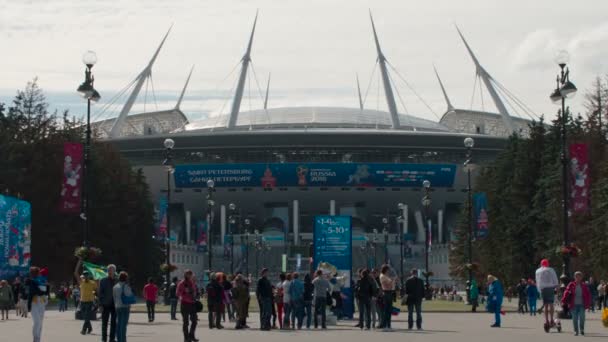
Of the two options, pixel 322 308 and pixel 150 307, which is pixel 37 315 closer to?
pixel 322 308

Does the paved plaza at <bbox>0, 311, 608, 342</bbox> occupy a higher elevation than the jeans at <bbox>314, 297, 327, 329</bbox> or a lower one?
lower

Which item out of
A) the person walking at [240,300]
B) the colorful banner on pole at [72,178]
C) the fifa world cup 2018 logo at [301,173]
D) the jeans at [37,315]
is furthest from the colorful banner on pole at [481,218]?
the fifa world cup 2018 logo at [301,173]

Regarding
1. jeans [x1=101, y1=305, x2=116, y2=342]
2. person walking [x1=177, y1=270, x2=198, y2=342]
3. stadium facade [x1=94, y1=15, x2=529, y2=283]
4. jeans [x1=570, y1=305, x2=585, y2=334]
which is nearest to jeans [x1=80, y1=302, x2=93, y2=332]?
person walking [x1=177, y1=270, x2=198, y2=342]

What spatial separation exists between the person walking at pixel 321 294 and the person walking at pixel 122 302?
9.72 metres

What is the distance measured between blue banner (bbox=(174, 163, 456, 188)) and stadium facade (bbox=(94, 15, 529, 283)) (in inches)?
4.7

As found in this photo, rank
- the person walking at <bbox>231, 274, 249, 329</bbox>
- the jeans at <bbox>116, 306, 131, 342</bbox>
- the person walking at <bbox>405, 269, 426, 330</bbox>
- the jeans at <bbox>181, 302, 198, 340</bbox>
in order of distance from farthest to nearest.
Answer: the person walking at <bbox>231, 274, 249, 329</bbox>, the person walking at <bbox>405, 269, 426, 330</bbox>, the jeans at <bbox>181, 302, 198, 340</bbox>, the jeans at <bbox>116, 306, 131, 342</bbox>

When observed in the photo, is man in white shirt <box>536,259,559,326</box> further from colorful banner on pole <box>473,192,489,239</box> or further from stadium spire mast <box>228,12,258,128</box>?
stadium spire mast <box>228,12,258,128</box>

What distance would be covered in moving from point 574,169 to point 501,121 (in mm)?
121253

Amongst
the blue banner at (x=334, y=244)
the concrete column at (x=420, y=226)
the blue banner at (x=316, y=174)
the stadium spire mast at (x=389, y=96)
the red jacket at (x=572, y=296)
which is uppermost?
the stadium spire mast at (x=389, y=96)

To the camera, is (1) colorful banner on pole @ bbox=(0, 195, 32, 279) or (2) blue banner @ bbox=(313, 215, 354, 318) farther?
(1) colorful banner on pole @ bbox=(0, 195, 32, 279)

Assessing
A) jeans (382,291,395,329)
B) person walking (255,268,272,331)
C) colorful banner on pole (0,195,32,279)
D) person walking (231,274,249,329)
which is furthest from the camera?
colorful banner on pole (0,195,32,279)

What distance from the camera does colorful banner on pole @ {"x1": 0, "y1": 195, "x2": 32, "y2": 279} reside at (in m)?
49.0

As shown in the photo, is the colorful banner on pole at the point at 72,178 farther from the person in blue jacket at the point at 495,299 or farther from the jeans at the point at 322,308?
the person in blue jacket at the point at 495,299

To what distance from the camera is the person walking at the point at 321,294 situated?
34.2 m
